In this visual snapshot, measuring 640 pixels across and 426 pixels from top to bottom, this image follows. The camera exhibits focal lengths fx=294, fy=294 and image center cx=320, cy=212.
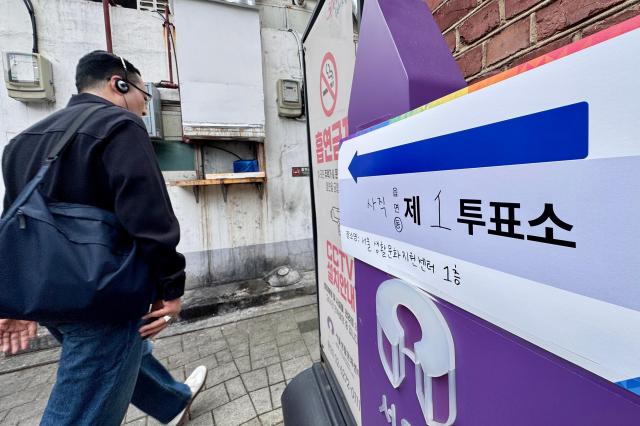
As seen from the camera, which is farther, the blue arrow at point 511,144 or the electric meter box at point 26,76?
the electric meter box at point 26,76

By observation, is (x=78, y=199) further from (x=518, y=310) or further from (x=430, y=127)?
(x=518, y=310)

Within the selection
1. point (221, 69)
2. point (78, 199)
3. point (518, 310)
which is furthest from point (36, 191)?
point (221, 69)

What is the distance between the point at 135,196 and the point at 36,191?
0.27 meters

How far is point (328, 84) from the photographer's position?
1.10m

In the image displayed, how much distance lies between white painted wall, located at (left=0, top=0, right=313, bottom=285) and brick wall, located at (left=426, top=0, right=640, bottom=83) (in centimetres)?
314

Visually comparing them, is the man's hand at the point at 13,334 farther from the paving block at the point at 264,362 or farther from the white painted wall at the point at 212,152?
the white painted wall at the point at 212,152

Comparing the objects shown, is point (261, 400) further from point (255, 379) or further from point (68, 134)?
point (68, 134)

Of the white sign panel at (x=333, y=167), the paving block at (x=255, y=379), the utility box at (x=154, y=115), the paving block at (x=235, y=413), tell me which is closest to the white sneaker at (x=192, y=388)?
the paving block at (x=235, y=413)

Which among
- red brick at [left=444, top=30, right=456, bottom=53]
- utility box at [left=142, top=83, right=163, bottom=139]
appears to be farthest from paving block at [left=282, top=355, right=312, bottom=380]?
utility box at [left=142, top=83, right=163, bottom=139]

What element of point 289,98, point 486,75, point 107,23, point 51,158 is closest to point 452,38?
point 486,75

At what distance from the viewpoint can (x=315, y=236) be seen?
4.77 feet

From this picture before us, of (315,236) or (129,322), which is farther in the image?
(315,236)

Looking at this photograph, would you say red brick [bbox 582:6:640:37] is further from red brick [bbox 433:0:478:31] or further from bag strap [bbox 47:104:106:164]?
bag strap [bbox 47:104:106:164]

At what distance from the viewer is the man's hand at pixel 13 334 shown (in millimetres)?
1266
